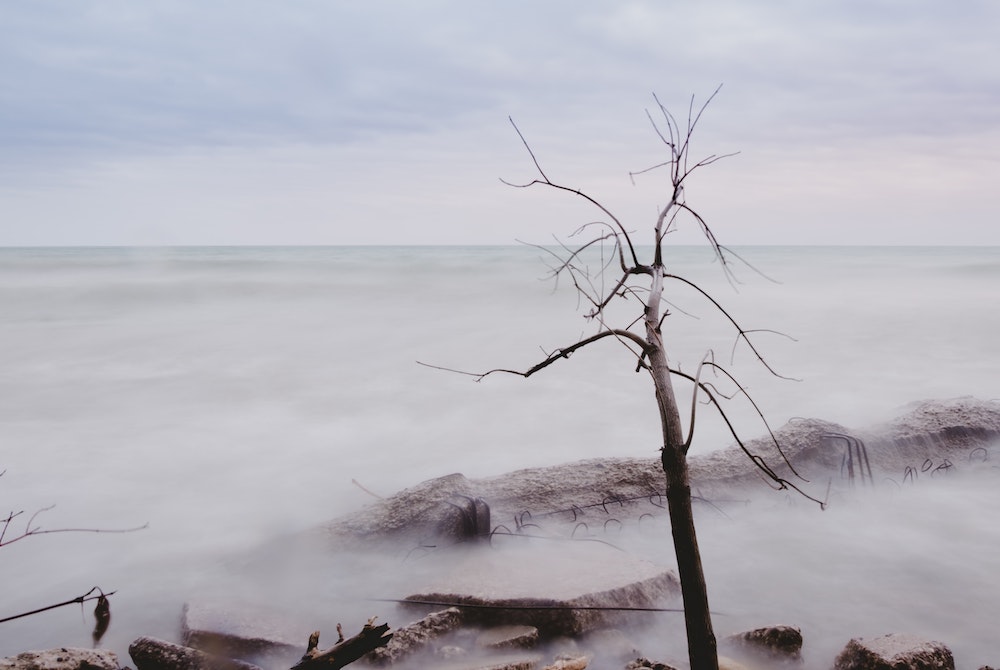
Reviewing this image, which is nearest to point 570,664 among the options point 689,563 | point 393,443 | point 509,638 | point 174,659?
point 509,638

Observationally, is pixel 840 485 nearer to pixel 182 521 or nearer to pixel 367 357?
pixel 182 521

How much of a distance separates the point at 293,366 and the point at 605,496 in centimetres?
732

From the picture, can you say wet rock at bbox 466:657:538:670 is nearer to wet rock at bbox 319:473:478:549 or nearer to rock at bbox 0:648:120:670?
wet rock at bbox 319:473:478:549

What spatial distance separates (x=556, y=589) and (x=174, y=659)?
5.43ft

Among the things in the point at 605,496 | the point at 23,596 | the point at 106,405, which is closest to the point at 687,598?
the point at 605,496

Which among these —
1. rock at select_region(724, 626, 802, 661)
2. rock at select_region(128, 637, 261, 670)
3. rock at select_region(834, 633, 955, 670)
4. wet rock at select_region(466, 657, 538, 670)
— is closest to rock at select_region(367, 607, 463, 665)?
wet rock at select_region(466, 657, 538, 670)

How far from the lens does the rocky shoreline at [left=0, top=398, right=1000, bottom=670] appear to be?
10.5 feet

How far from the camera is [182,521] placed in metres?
5.26

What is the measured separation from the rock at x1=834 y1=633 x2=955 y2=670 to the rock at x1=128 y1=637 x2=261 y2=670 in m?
2.44

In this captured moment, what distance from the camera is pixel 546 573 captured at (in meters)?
3.79

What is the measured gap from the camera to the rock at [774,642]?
10.8 feet

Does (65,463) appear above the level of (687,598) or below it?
below

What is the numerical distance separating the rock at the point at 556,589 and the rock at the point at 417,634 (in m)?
0.11

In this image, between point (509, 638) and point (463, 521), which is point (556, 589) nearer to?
point (509, 638)
